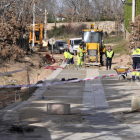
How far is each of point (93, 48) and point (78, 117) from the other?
62.4 feet

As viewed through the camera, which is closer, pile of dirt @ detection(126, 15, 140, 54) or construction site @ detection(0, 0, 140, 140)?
construction site @ detection(0, 0, 140, 140)

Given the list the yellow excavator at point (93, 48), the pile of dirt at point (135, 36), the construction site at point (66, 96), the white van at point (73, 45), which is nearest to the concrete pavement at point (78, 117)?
the construction site at point (66, 96)

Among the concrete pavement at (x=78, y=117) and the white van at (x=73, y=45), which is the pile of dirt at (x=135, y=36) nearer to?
the concrete pavement at (x=78, y=117)

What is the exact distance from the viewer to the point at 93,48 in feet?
95.1

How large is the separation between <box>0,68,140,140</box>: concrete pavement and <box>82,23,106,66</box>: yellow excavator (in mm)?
12742

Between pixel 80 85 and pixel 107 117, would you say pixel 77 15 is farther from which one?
pixel 107 117

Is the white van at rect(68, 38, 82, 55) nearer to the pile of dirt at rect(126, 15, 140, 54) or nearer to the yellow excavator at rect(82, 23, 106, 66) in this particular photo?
the pile of dirt at rect(126, 15, 140, 54)

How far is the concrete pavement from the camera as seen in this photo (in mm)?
8172

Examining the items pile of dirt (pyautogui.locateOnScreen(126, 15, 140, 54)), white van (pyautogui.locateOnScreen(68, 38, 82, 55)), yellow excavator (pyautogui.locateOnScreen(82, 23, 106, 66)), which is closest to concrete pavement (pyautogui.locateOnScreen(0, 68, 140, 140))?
yellow excavator (pyautogui.locateOnScreen(82, 23, 106, 66))

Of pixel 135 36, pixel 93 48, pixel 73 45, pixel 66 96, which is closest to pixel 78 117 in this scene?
pixel 66 96

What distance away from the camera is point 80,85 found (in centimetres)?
1753

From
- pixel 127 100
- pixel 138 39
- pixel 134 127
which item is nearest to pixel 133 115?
pixel 134 127

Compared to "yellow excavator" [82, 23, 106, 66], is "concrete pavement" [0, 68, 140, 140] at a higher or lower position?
lower

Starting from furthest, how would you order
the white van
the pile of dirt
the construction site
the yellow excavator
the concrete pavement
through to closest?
the white van
the pile of dirt
the yellow excavator
the construction site
the concrete pavement
